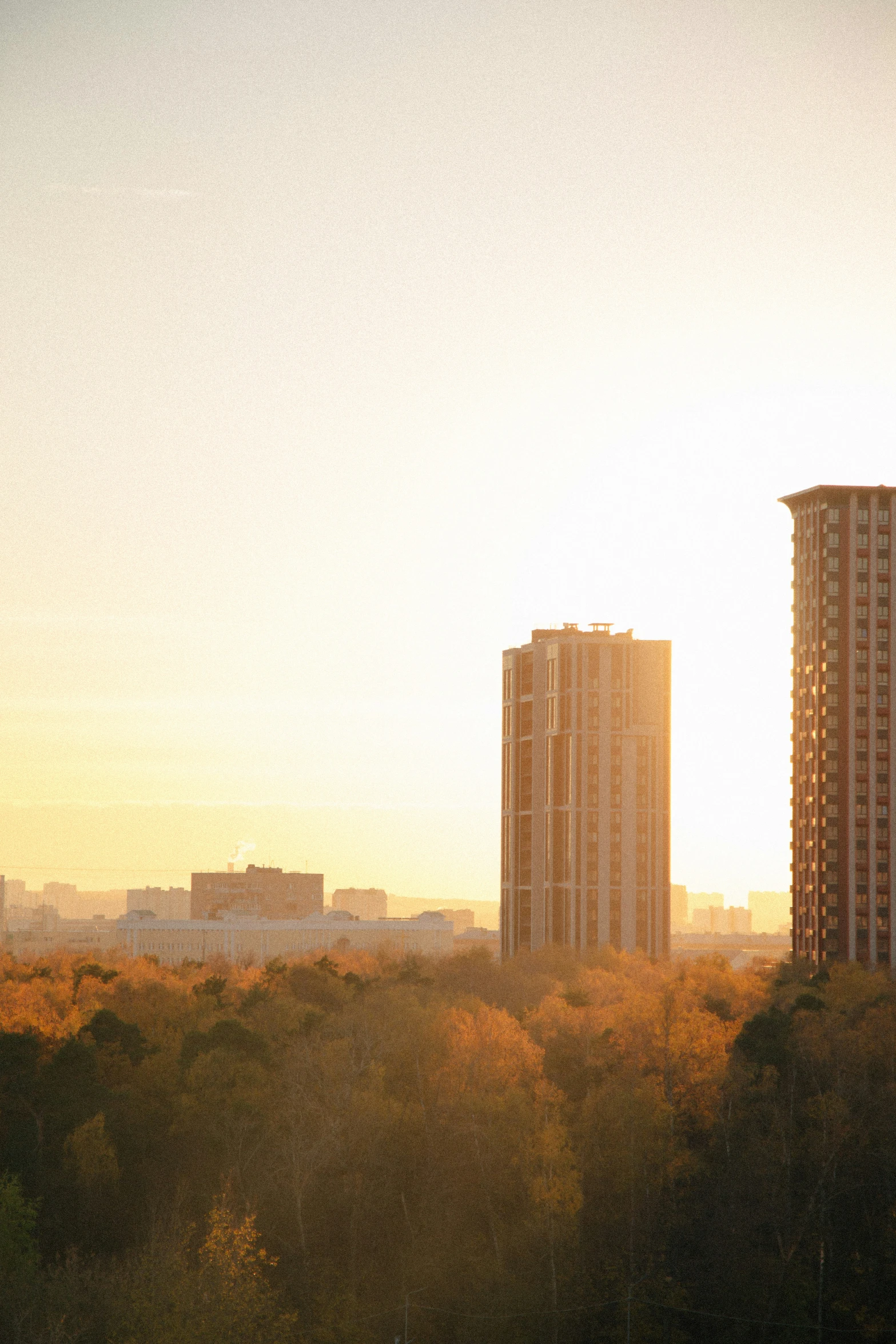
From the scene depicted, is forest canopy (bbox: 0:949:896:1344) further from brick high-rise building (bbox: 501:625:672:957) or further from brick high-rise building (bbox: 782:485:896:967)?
brick high-rise building (bbox: 501:625:672:957)

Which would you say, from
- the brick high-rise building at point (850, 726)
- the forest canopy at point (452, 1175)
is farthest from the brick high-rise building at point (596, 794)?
the forest canopy at point (452, 1175)

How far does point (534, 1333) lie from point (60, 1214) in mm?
17744

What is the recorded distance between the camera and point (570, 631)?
130 meters

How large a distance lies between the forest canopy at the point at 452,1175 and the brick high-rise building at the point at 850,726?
→ 2250cm

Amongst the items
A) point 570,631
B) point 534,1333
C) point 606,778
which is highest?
point 570,631

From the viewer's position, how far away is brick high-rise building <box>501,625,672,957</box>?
124875 mm

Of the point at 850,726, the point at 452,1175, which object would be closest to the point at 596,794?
the point at 850,726

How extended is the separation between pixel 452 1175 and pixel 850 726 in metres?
49.2

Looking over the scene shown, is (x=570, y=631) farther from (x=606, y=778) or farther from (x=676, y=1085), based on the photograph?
(x=676, y=1085)

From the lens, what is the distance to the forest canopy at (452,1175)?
1786 inches

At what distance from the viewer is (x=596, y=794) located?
126m

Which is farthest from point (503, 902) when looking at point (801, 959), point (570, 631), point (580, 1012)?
point (580, 1012)

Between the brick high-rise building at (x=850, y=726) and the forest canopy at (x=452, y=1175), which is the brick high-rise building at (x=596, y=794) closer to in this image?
the brick high-rise building at (x=850, y=726)

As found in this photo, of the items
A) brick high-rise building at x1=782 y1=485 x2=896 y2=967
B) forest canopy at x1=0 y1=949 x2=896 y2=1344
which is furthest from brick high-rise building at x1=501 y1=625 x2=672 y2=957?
forest canopy at x1=0 y1=949 x2=896 y2=1344
